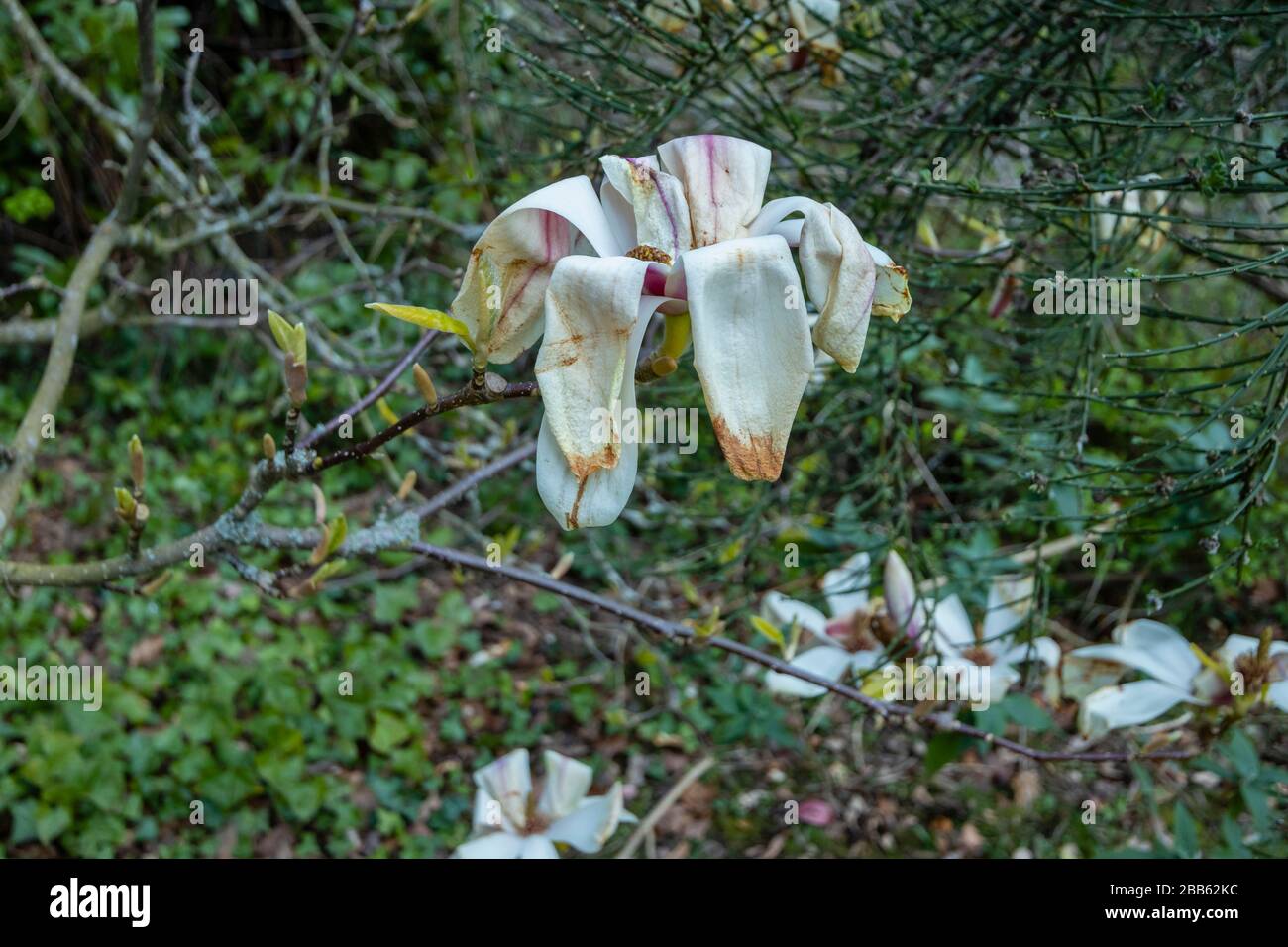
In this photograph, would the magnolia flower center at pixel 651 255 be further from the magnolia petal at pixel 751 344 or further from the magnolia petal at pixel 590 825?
the magnolia petal at pixel 590 825

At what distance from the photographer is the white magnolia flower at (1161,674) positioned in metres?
1.05

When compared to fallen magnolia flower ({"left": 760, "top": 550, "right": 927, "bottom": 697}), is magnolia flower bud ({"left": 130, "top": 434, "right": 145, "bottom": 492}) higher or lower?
higher

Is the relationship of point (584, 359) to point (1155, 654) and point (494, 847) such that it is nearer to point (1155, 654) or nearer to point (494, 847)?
point (494, 847)

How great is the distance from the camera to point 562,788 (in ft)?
3.91

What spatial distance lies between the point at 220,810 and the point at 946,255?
1.60 m

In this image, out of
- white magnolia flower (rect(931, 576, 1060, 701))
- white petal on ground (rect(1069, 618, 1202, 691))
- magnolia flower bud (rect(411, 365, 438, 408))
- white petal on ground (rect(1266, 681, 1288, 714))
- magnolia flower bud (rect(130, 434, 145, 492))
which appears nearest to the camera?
magnolia flower bud (rect(411, 365, 438, 408))

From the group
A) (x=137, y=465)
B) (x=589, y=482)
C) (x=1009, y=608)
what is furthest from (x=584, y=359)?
(x=1009, y=608)

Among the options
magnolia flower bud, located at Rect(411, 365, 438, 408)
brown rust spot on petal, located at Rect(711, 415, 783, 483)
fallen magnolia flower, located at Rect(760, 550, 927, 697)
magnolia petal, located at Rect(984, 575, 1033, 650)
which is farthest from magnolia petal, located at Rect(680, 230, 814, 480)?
magnolia petal, located at Rect(984, 575, 1033, 650)

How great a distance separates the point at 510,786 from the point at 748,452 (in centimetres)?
84

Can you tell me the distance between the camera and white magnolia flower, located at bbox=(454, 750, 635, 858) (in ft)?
3.78

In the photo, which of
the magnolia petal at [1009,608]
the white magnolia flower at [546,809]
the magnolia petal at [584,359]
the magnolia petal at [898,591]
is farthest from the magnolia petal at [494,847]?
the magnolia petal at [584,359]

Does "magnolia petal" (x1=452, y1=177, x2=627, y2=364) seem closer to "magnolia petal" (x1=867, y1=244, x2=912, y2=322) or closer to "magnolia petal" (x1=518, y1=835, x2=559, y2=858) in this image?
"magnolia petal" (x1=867, y1=244, x2=912, y2=322)
